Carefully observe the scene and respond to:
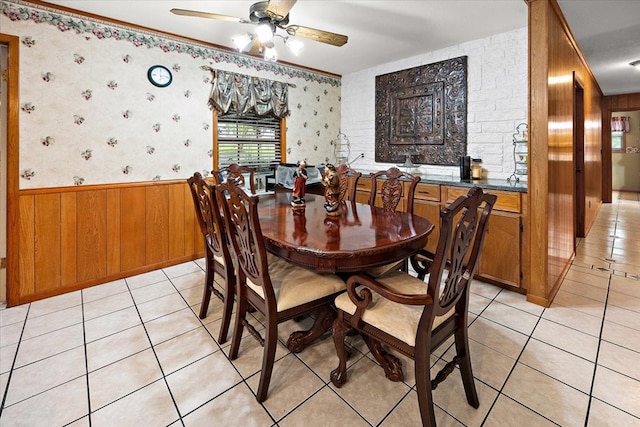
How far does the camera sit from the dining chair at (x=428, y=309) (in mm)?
1215

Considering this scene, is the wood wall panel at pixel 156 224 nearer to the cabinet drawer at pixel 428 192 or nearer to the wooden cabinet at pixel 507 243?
the cabinet drawer at pixel 428 192

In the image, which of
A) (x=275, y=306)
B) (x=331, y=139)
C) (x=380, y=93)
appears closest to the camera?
(x=275, y=306)

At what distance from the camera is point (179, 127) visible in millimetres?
3428

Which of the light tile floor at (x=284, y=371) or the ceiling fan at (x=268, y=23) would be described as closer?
the light tile floor at (x=284, y=371)

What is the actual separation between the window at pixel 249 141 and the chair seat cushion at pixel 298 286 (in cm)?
239

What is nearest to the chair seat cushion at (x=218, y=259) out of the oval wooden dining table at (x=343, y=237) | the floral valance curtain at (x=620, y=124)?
the oval wooden dining table at (x=343, y=237)

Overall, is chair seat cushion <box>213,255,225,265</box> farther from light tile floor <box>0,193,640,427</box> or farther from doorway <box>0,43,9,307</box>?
doorway <box>0,43,9,307</box>

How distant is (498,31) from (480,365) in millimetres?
3042

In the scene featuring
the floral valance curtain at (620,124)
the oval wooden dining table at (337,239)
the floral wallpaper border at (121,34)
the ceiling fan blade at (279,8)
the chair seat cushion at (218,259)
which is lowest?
the chair seat cushion at (218,259)

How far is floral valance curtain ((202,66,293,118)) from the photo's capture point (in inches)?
142

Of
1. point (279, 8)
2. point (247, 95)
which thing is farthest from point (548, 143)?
point (247, 95)

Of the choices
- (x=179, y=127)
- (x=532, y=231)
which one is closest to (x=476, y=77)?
(x=532, y=231)

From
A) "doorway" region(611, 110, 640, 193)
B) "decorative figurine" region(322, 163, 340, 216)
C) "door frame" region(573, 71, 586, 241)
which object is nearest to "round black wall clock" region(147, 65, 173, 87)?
"decorative figurine" region(322, 163, 340, 216)

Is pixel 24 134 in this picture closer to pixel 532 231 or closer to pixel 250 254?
pixel 250 254
